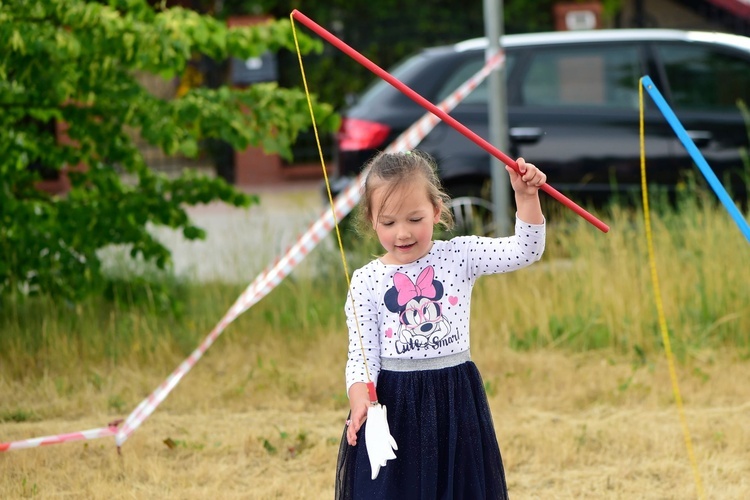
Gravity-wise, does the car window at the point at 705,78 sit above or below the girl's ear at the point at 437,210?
above

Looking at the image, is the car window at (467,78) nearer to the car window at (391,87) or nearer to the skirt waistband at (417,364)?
the car window at (391,87)

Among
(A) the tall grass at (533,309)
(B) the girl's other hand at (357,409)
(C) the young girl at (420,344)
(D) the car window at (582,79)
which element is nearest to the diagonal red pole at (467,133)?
(C) the young girl at (420,344)

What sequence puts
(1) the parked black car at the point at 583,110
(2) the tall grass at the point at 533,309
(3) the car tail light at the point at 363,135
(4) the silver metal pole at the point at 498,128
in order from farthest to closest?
(3) the car tail light at the point at 363,135, (1) the parked black car at the point at 583,110, (4) the silver metal pole at the point at 498,128, (2) the tall grass at the point at 533,309

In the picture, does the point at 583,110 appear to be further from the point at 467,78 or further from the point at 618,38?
the point at 467,78

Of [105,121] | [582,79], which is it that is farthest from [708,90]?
[105,121]

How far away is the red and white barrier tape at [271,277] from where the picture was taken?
4590 mm

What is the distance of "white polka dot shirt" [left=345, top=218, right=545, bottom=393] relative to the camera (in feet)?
10.1

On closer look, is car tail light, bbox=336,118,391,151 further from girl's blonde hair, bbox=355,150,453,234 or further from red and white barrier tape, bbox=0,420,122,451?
girl's blonde hair, bbox=355,150,453,234

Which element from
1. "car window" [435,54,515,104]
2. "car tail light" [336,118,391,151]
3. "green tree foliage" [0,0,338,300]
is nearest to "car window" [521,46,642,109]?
"car window" [435,54,515,104]

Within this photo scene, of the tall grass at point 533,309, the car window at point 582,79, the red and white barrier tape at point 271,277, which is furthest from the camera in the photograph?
the car window at point 582,79

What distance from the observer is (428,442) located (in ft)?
10.1

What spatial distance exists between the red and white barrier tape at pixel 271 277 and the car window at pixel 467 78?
0.11 ft

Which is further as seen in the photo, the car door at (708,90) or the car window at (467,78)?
the car window at (467,78)

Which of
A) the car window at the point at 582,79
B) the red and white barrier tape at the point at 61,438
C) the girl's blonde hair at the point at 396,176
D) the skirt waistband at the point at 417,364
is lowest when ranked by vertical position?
the red and white barrier tape at the point at 61,438
